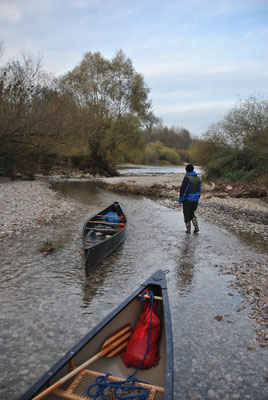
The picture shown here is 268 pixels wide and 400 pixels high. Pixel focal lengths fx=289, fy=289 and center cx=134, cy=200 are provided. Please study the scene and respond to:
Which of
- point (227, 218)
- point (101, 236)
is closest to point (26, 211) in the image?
point (101, 236)

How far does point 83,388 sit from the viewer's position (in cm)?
303

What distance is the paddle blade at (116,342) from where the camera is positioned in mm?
3510

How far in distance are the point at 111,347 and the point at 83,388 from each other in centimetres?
60

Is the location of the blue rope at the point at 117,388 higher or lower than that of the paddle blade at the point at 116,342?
lower

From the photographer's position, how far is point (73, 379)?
10.0 feet

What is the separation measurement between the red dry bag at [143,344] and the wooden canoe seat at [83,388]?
37cm

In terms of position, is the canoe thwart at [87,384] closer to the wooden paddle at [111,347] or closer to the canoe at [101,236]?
the wooden paddle at [111,347]

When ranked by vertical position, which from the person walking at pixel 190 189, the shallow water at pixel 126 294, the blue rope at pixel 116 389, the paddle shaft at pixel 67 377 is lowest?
the shallow water at pixel 126 294

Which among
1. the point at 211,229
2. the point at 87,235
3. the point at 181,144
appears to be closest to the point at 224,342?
the point at 87,235

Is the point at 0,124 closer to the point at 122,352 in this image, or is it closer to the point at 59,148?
the point at 59,148

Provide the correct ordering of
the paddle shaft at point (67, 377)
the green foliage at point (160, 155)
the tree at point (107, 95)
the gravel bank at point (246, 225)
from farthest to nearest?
1. the green foliage at point (160, 155)
2. the tree at point (107, 95)
3. the gravel bank at point (246, 225)
4. the paddle shaft at point (67, 377)

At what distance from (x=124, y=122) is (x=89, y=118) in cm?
533

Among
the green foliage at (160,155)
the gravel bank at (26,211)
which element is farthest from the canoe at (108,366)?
the green foliage at (160,155)

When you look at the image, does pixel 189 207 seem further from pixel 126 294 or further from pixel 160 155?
pixel 160 155
